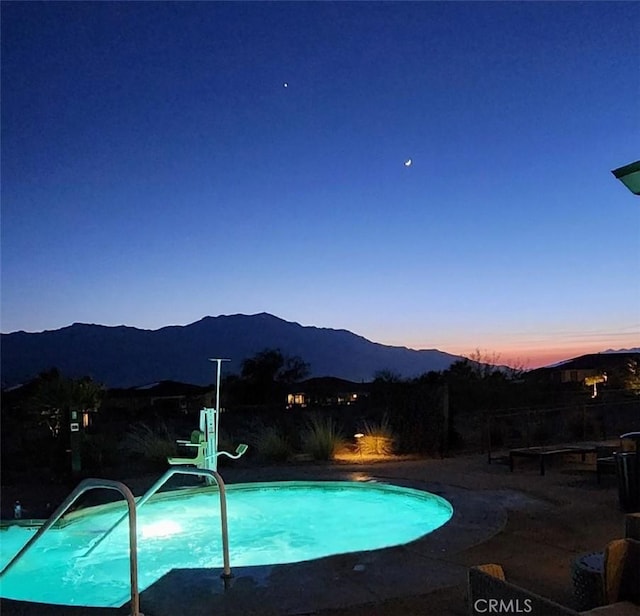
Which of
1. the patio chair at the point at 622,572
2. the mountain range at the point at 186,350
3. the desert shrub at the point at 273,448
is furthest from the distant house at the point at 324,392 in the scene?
the patio chair at the point at 622,572

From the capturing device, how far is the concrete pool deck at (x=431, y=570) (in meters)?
3.96

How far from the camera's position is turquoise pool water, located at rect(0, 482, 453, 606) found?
6.46 meters

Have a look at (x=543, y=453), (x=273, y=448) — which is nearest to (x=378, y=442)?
(x=273, y=448)

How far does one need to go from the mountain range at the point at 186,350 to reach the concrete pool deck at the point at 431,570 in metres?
35.1

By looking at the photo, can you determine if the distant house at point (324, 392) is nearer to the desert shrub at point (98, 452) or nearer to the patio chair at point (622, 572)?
the desert shrub at point (98, 452)

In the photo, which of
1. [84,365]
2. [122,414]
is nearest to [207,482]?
[122,414]

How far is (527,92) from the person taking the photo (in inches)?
404

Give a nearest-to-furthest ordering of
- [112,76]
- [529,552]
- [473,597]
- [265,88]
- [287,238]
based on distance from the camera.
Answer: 1. [473,597]
2. [529,552]
3. [112,76]
4. [265,88]
5. [287,238]

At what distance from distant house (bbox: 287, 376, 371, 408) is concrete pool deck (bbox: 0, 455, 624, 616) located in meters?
18.6

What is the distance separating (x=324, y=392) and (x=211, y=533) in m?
21.0

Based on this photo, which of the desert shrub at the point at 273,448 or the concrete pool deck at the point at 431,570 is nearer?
the concrete pool deck at the point at 431,570

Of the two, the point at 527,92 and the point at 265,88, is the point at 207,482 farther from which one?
the point at 527,92

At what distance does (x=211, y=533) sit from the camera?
25.4ft

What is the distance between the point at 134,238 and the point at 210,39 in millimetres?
8571
